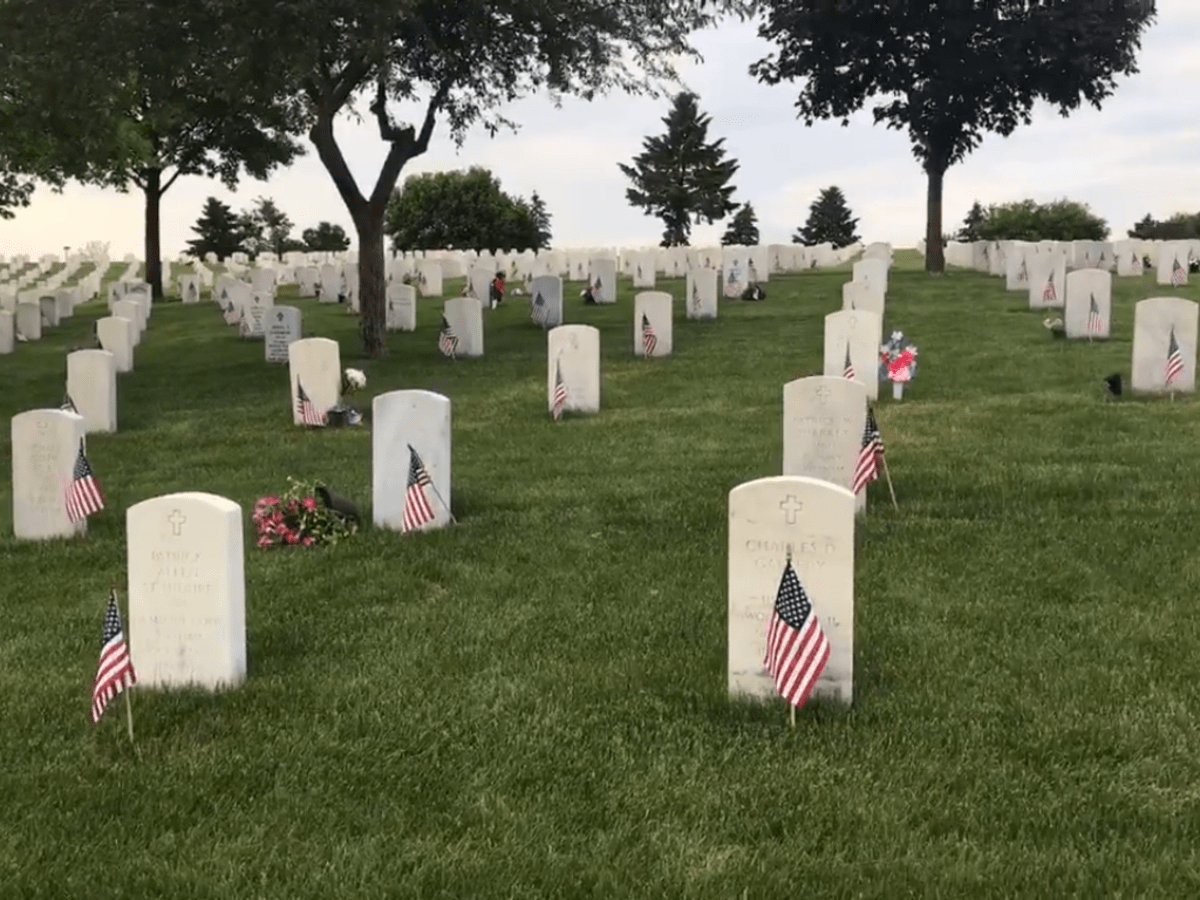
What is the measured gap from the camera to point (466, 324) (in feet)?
74.1

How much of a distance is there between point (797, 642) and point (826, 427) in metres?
4.09

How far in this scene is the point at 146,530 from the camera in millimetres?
6684

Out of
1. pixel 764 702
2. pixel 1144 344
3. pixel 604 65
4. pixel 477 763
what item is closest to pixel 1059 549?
pixel 764 702

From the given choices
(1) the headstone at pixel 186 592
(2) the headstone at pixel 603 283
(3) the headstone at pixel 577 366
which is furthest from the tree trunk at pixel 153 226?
(1) the headstone at pixel 186 592

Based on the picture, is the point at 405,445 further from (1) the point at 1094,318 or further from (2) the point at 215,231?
(2) the point at 215,231

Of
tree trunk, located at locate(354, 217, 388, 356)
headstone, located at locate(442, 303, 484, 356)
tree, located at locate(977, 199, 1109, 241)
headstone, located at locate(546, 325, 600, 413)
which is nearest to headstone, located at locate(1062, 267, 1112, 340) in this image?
headstone, located at locate(546, 325, 600, 413)

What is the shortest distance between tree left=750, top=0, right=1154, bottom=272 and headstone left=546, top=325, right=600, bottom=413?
26947 mm

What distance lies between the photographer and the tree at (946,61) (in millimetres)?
38094

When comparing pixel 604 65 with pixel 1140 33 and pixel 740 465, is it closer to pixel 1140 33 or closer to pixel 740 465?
pixel 740 465

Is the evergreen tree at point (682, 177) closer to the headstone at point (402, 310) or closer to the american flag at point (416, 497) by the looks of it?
the headstone at point (402, 310)

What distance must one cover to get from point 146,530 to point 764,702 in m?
3.33

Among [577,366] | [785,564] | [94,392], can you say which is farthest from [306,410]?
[785,564]

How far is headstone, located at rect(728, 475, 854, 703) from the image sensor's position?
6.04 metres

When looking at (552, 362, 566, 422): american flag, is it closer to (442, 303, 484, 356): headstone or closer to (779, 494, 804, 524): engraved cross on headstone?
(442, 303, 484, 356): headstone
